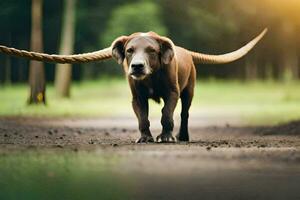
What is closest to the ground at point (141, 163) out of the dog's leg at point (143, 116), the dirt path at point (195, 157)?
the dirt path at point (195, 157)

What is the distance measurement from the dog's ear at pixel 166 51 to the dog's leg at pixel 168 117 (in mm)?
488

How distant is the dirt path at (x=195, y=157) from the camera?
746 centimetres

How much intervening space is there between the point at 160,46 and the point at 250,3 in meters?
31.7

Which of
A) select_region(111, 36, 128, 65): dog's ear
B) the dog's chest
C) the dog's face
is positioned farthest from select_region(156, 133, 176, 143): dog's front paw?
select_region(111, 36, 128, 65): dog's ear

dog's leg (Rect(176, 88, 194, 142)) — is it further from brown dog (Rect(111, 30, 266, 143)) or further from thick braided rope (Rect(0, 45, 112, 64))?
thick braided rope (Rect(0, 45, 112, 64))

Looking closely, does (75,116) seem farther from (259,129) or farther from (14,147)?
(14,147)

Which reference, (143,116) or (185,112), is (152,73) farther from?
(185,112)

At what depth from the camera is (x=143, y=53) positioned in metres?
10.8

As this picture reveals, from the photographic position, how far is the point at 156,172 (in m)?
8.38

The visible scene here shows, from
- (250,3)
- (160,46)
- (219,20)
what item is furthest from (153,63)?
(250,3)

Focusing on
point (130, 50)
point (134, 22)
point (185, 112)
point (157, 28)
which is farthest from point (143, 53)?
point (134, 22)

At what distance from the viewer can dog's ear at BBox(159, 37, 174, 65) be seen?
36.1 feet

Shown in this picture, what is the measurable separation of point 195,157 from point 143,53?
64.6 inches

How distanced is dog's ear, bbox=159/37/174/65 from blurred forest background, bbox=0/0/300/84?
18.8 meters
